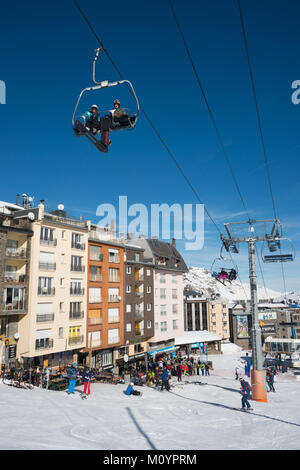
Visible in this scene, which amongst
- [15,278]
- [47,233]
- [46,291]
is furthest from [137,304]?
[15,278]

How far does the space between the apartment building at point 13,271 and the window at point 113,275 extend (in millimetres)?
11411

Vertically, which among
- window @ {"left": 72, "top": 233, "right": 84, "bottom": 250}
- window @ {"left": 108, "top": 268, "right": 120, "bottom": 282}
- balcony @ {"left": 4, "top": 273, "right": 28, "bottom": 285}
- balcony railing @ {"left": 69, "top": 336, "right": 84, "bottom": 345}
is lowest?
balcony railing @ {"left": 69, "top": 336, "right": 84, "bottom": 345}

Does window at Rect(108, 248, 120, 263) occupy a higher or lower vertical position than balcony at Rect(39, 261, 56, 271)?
higher

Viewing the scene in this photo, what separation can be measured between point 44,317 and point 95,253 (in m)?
9.48

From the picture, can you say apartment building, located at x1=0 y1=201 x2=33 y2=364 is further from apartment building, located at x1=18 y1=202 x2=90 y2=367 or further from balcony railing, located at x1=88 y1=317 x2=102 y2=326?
balcony railing, located at x1=88 y1=317 x2=102 y2=326

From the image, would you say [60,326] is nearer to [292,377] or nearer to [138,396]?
[138,396]

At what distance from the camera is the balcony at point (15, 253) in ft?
93.3

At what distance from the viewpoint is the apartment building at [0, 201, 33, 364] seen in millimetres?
27422

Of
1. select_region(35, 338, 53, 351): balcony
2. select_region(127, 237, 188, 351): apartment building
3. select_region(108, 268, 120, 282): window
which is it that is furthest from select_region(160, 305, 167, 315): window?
select_region(35, 338, 53, 351): balcony

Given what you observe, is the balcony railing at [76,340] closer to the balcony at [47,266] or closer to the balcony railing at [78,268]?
the balcony railing at [78,268]

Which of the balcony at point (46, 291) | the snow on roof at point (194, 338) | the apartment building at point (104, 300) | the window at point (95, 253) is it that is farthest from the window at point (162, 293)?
the balcony at point (46, 291)

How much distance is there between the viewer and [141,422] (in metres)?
14.7

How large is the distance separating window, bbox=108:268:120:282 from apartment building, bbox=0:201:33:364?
11411mm

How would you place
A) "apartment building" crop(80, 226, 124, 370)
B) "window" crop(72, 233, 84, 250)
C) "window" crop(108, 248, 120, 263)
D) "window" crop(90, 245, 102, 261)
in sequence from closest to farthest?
"window" crop(72, 233, 84, 250), "apartment building" crop(80, 226, 124, 370), "window" crop(90, 245, 102, 261), "window" crop(108, 248, 120, 263)
